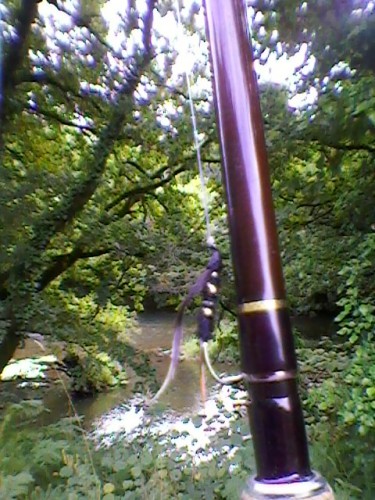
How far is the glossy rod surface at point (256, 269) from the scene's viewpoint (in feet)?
2.13

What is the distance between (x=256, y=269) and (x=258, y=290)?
0.03 m

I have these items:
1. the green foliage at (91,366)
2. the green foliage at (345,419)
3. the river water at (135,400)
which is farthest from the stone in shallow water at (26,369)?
the green foliage at (345,419)

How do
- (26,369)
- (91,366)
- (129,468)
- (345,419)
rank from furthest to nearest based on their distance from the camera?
(26,369), (91,366), (129,468), (345,419)

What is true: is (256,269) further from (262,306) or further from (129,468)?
(129,468)

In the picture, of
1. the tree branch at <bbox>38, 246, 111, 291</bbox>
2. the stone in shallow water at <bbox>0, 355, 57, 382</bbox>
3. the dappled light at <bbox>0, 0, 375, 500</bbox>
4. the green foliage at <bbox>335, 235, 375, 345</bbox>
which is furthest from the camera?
the stone in shallow water at <bbox>0, 355, 57, 382</bbox>

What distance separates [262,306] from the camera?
66 cm

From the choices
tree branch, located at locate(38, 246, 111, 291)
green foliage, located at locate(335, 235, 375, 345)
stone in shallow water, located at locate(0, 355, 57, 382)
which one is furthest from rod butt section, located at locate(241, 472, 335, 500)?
stone in shallow water, located at locate(0, 355, 57, 382)

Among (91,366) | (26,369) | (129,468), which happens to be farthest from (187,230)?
(26,369)

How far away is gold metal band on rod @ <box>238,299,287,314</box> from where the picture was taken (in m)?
0.66

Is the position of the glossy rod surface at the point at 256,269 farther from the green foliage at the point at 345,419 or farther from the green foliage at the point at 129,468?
the green foliage at the point at 129,468

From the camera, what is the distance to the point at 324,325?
4.64 meters

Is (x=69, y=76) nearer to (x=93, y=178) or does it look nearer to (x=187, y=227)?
(x=93, y=178)

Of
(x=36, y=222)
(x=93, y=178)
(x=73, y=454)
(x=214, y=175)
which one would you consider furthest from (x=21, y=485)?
(x=93, y=178)

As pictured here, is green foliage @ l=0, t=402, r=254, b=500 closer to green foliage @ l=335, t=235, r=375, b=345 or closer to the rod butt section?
green foliage @ l=335, t=235, r=375, b=345
